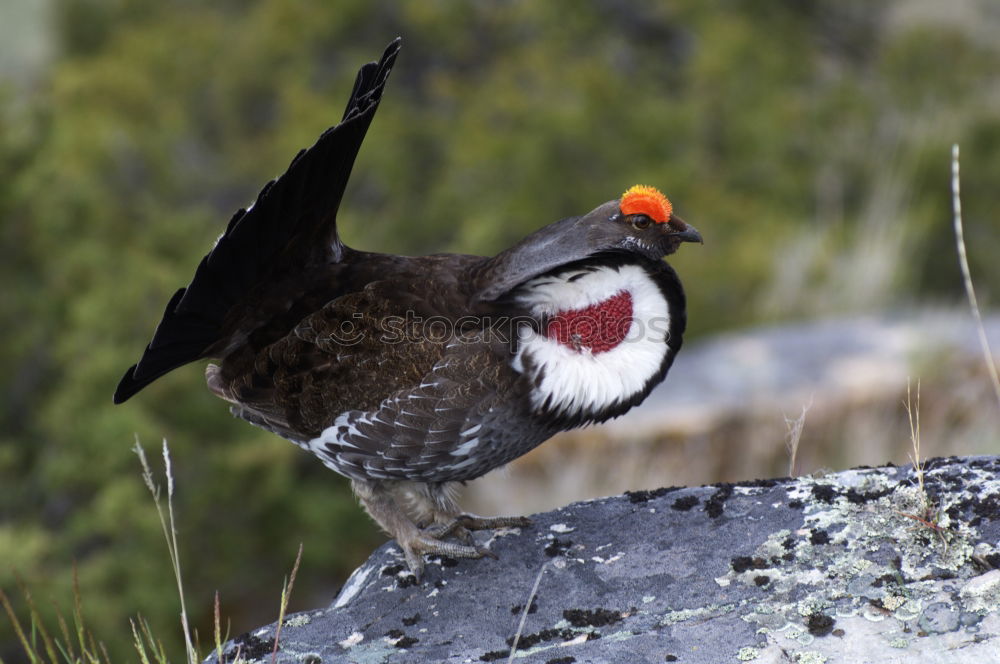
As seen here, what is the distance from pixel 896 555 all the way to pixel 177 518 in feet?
21.1

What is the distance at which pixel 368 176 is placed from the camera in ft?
46.2

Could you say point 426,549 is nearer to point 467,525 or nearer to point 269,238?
point 467,525

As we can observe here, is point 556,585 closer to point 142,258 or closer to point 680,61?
point 142,258

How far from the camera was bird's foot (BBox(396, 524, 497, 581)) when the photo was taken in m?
3.62

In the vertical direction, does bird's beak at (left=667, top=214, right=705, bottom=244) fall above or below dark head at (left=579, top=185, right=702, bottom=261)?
above

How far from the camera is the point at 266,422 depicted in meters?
4.16

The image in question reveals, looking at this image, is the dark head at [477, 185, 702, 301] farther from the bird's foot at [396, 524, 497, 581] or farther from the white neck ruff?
the bird's foot at [396, 524, 497, 581]

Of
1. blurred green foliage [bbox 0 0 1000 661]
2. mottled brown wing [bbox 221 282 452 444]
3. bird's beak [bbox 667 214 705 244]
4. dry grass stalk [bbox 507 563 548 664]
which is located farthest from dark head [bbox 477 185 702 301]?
blurred green foliage [bbox 0 0 1000 661]

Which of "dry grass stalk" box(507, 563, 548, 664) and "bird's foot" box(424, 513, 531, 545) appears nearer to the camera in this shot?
"dry grass stalk" box(507, 563, 548, 664)

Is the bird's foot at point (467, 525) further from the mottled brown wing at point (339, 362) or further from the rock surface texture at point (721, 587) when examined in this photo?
the mottled brown wing at point (339, 362)

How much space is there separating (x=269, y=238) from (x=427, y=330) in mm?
627

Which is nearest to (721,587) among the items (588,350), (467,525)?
(588,350)

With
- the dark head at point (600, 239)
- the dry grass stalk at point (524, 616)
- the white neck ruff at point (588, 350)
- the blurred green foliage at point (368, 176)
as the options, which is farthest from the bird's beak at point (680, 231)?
the blurred green foliage at point (368, 176)

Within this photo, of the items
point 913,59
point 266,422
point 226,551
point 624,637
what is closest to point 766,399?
point 226,551
